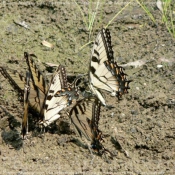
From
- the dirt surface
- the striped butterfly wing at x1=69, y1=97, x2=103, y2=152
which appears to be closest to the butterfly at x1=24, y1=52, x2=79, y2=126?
the dirt surface

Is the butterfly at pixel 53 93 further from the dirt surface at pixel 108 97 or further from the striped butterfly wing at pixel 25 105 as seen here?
the striped butterfly wing at pixel 25 105

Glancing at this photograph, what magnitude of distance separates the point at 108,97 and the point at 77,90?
1.06 ft

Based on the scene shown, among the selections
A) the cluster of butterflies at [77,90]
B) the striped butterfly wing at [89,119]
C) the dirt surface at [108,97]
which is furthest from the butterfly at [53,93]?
the striped butterfly wing at [89,119]

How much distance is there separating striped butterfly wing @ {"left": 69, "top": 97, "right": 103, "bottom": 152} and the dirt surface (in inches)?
4.4

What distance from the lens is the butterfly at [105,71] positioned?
3.89m

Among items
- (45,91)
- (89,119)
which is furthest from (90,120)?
(45,91)

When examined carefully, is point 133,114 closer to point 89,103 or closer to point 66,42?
point 89,103

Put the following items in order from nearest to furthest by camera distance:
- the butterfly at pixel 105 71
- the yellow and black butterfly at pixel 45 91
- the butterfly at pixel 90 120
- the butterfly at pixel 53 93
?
the butterfly at pixel 90 120, the yellow and black butterfly at pixel 45 91, the butterfly at pixel 53 93, the butterfly at pixel 105 71

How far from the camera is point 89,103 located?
3.36 meters

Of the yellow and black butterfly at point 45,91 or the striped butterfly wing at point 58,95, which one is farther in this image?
the striped butterfly wing at point 58,95

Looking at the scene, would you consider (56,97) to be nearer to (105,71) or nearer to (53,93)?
(53,93)

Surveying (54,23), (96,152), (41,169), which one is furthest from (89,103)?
(54,23)

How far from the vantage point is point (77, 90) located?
3.94m

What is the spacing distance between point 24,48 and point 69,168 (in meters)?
1.58
